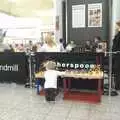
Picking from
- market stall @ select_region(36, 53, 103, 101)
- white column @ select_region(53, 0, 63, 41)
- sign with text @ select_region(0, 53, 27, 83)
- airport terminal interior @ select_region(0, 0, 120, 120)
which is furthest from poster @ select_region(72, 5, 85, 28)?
market stall @ select_region(36, 53, 103, 101)

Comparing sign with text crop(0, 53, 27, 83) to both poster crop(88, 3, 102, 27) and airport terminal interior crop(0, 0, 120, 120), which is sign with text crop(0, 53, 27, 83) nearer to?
airport terminal interior crop(0, 0, 120, 120)

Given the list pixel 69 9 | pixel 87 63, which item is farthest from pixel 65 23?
pixel 87 63

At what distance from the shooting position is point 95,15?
848 centimetres

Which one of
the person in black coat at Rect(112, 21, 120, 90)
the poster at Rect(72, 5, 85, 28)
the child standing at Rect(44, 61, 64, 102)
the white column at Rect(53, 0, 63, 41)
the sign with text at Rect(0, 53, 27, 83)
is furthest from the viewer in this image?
the poster at Rect(72, 5, 85, 28)

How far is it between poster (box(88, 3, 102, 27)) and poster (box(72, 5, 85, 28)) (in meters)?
0.24

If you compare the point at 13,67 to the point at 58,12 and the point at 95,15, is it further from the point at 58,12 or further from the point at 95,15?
the point at 95,15

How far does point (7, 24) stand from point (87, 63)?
4.42m

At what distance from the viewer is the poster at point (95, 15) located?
8.42m

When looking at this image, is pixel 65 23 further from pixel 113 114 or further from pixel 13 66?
pixel 113 114

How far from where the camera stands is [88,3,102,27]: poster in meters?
8.42

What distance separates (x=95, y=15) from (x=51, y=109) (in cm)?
485

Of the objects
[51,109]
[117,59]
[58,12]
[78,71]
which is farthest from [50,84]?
[58,12]

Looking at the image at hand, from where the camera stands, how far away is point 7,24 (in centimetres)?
882

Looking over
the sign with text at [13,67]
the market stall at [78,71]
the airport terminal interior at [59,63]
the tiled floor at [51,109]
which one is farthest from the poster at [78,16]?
the tiled floor at [51,109]
